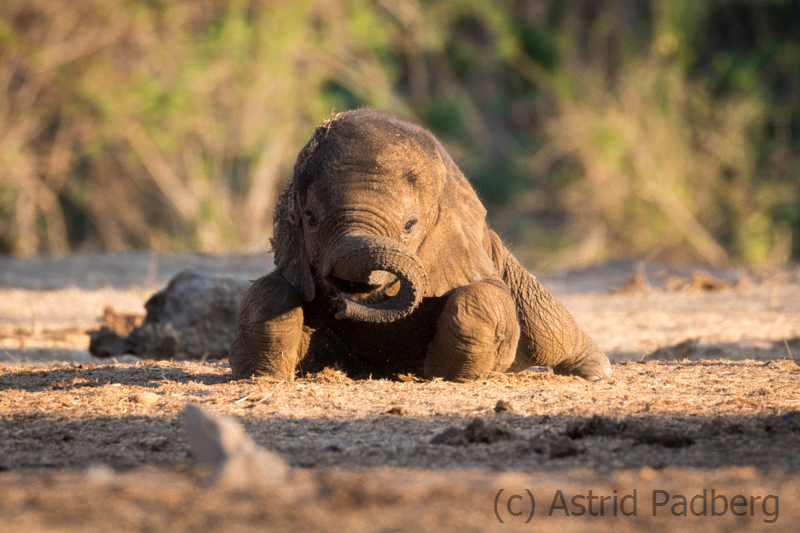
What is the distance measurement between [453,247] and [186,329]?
Result: 10.2ft

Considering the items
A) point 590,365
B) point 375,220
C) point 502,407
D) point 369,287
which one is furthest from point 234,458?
point 590,365

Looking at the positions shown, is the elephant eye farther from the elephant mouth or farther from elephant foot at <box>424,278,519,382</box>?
elephant foot at <box>424,278,519,382</box>

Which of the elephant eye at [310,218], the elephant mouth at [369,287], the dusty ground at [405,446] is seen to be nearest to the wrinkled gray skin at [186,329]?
the dusty ground at [405,446]

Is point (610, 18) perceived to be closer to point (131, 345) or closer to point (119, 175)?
point (119, 175)

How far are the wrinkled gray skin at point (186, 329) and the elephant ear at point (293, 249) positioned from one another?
2086mm

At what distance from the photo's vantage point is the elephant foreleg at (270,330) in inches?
189

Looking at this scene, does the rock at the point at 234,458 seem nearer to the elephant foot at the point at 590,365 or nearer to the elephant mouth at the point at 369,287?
the elephant mouth at the point at 369,287

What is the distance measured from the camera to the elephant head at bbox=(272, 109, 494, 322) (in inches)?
173

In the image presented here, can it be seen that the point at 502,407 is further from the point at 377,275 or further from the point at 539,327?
the point at 539,327

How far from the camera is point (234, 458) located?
96.5 inches

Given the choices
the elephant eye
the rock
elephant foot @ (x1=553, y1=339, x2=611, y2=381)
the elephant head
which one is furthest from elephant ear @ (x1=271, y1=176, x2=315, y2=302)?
the rock

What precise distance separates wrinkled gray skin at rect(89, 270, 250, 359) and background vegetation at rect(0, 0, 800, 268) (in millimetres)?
7814

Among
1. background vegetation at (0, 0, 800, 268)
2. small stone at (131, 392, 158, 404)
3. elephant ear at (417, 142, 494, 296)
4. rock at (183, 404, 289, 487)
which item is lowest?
rock at (183, 404, 289, 487)

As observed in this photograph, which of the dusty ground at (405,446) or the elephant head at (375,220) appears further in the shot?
the elephant head at (375,220)
